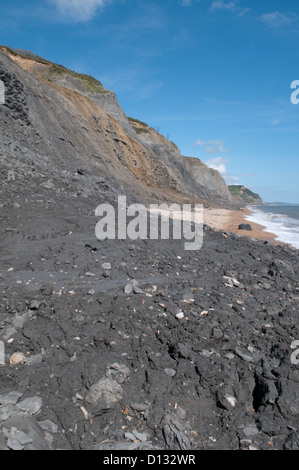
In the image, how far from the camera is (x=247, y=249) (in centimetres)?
889

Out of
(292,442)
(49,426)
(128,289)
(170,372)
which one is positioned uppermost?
(128,289)

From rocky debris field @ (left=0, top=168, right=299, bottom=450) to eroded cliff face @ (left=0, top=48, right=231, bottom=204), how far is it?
228 inches

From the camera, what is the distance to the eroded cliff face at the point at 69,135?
40.8 feet

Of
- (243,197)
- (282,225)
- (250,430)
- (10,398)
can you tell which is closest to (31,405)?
(10,398)

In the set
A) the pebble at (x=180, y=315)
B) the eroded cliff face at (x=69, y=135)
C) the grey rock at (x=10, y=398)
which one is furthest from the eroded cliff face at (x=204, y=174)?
the grey rock at (x=10, y=398)

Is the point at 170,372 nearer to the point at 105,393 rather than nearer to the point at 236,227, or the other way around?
the point at 105,393

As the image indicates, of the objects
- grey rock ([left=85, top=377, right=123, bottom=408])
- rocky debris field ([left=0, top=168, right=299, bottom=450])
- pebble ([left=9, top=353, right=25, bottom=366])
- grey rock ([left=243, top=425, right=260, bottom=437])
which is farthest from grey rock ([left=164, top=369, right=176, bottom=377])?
pebble ([left=9, top=353, right=25, bottom=366])

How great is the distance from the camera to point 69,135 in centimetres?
1856

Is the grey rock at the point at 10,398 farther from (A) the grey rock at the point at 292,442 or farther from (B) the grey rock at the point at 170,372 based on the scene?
(A) the grey rock at the point at 292,442

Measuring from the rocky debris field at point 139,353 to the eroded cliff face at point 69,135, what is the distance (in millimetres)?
5786

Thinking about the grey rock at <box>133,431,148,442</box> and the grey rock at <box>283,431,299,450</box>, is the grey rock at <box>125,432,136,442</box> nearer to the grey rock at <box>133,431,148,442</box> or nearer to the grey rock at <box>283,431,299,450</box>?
the grey rock at <box>133,431,148,442</box>

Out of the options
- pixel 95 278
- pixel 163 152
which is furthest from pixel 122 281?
pixel 163 152

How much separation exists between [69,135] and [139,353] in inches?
699
